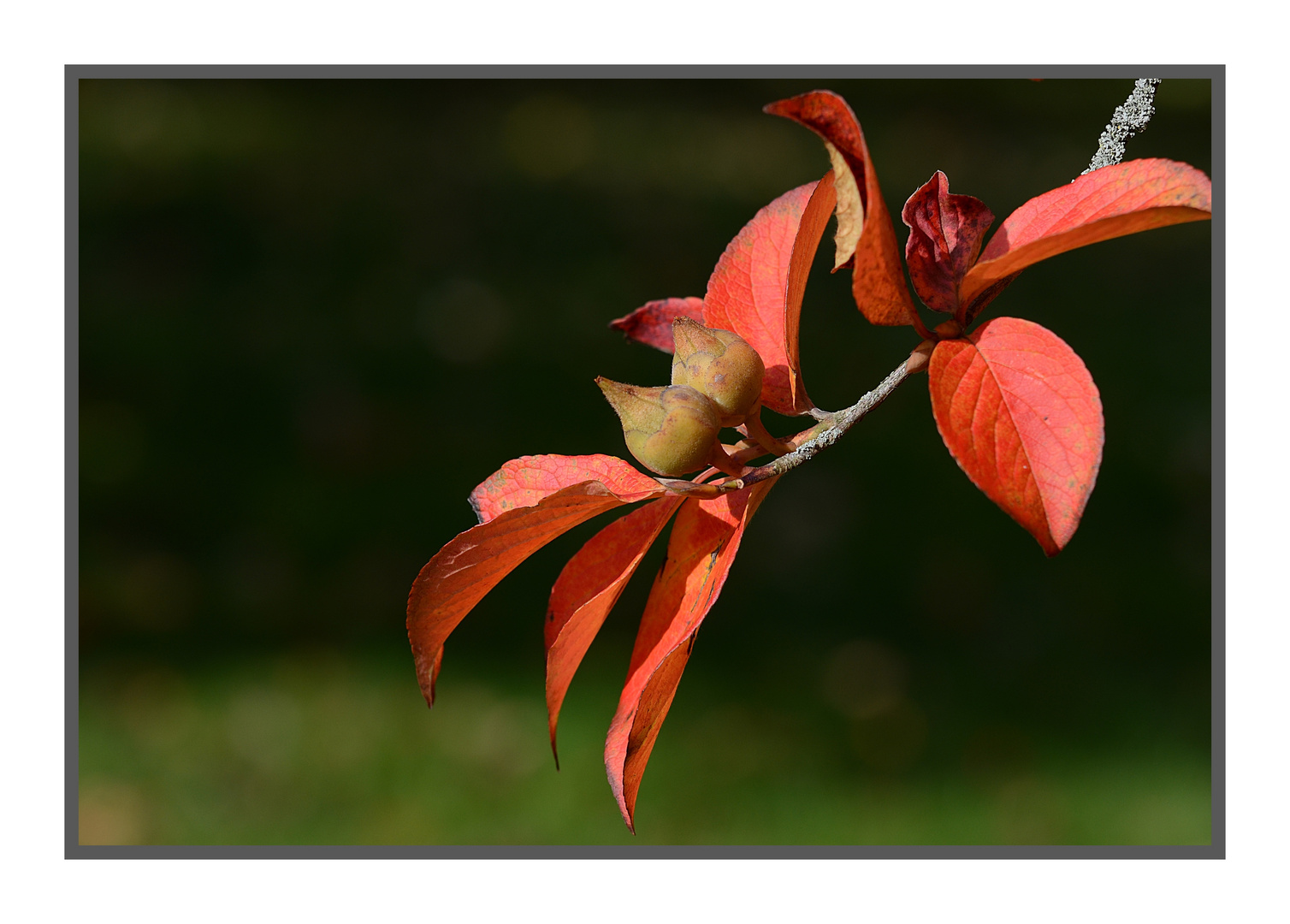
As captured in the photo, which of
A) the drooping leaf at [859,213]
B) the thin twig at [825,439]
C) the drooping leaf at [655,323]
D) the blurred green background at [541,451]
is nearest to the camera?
the drooping leaf at [859,213]

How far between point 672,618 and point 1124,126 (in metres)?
0.41

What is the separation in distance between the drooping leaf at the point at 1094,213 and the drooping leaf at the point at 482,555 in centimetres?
21

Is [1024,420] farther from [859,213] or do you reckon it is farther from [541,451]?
[541,451]

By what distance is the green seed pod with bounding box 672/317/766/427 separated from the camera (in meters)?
0.54

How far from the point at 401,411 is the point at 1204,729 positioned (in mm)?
2240

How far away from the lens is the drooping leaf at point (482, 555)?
0.55 metres

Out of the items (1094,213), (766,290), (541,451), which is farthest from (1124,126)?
(541,451)

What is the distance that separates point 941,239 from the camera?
597 millimetres

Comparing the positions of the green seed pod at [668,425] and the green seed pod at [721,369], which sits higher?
the green seed pod at [721,369]

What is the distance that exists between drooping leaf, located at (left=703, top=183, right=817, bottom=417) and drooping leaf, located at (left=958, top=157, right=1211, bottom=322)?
118 mm

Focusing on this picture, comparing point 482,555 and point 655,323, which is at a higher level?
point 655,323

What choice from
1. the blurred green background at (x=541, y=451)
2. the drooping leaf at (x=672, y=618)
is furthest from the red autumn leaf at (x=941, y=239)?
the blurred green background at (x=541, y=451)

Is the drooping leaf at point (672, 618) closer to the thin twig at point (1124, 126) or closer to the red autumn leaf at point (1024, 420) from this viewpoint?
the red autumn leaf at point (1024, 420)
